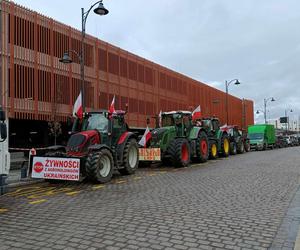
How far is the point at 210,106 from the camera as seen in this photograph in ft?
213

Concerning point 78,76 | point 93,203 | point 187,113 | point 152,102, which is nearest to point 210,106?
point 152,102

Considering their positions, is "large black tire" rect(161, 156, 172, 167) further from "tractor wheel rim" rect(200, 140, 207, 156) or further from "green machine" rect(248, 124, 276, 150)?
"green machine" rect(248, 124, 276, 150)

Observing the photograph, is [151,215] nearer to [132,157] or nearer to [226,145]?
[132,157]

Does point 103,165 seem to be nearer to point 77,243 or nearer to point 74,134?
point 74,134

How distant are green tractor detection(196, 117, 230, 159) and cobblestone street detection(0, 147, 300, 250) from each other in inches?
438

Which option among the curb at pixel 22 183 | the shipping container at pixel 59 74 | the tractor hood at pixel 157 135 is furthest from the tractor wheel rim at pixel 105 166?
the shipping container at pixel 59 74

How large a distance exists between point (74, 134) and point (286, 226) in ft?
28.0

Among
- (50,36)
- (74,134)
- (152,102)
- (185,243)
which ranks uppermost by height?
(50,36)

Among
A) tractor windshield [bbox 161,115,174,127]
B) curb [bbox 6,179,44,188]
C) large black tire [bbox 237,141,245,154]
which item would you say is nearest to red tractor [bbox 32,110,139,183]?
curb [bbox 6,179,44,188]

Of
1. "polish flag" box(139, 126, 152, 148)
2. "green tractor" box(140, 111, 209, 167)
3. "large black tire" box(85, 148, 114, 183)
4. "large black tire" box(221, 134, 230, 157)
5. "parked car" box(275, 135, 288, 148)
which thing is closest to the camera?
"large black tire" box(85, 148, 114, 183)

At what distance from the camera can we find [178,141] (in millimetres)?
18516

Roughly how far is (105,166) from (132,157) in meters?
2.56

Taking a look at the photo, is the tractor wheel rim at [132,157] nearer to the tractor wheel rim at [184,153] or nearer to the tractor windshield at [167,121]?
the tractor wheel rim at [184,153]

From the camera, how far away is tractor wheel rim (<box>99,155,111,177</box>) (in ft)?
43.2
